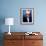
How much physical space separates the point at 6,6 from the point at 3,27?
0.75 metres

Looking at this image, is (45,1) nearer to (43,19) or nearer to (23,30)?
(43,19)

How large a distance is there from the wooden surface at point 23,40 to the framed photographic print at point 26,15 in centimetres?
72

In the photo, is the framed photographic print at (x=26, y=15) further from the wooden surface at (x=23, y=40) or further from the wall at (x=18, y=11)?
the wooden surface at (x=23, y=40)

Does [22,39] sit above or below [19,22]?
below

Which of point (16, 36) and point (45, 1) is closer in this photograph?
point (16, 36)

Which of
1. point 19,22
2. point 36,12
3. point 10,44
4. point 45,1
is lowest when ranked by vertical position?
point 10,44

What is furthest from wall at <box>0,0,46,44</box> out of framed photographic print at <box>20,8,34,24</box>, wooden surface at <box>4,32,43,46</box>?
wooden surface at <box>4,32,43,46</box>

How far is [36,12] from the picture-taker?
4.54m

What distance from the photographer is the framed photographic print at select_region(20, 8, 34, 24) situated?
14.8ft

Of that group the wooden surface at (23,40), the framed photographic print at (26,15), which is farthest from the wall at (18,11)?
the wooden surface at (23,40)

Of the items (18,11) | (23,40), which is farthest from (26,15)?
(23,40)

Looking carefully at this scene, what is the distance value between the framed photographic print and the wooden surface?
0.72 m

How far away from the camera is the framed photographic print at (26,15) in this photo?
452 centimetres

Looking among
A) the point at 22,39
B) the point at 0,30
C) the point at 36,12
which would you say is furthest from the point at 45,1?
the point at 0,30
